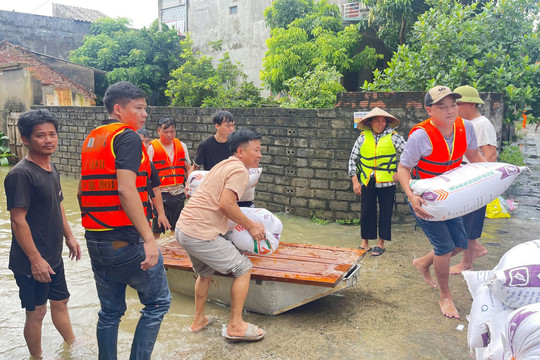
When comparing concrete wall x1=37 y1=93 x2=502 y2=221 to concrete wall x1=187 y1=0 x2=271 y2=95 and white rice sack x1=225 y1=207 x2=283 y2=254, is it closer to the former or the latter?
white rice sack x1=225 y1=207 x2=283 y2=254

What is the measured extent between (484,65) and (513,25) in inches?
36.5

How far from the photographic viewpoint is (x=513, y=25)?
766cm

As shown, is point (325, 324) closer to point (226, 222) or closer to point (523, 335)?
point (226, 222)

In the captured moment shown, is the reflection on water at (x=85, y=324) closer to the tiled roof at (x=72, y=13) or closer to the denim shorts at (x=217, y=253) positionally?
the denim shorts at (x=217, y=253)

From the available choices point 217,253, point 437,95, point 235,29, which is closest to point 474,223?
point 437,95

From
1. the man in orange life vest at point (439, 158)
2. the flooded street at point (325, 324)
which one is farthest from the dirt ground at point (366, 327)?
the man in orange life vest at point (439, 158)

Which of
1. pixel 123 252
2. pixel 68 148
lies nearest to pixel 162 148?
pixel 123 252

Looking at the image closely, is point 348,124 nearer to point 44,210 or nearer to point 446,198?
point 446,198

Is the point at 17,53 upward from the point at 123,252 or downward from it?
upward

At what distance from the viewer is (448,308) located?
384 cm

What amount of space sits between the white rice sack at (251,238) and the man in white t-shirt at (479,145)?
213cm

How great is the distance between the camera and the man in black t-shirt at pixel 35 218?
2.93 m

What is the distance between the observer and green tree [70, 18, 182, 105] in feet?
59.3

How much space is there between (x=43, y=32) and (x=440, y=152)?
24422mm
